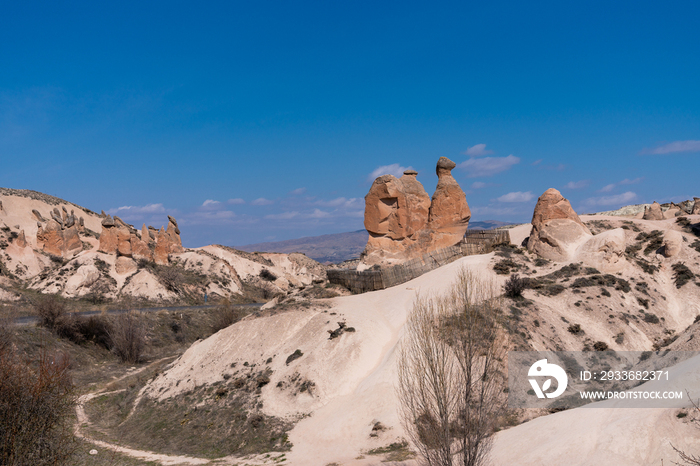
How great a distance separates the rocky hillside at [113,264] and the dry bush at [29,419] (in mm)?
32354

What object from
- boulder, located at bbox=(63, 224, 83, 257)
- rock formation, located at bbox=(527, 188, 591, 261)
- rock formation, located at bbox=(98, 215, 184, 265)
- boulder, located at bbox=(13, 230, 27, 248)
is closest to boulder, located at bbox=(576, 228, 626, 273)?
rock formation, located at bbox=(527, 188, 591, 261)

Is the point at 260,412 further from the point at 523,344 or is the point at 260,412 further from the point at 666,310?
the point at 666,310

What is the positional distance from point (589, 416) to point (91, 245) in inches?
2679

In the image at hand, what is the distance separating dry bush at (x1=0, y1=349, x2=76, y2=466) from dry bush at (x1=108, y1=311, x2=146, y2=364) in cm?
2871

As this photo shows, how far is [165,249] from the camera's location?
212 ft

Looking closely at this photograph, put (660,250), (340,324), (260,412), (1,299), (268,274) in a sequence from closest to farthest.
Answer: (260,412) < (340,324) < (660,250) < (1,299) < (268,274)

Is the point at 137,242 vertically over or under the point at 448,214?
over

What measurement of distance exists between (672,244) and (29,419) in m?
35.4

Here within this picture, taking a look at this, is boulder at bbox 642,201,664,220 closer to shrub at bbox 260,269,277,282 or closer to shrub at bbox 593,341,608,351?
shrub at bbox 593,341,608,351

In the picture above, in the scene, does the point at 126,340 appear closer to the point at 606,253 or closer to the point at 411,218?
the point at 411,218

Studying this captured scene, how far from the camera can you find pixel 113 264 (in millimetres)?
55469

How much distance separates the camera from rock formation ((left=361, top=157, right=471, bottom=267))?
120 feet

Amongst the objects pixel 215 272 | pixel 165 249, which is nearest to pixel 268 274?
pixel 215 272

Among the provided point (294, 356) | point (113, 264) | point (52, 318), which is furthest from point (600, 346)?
point (113, 264)
